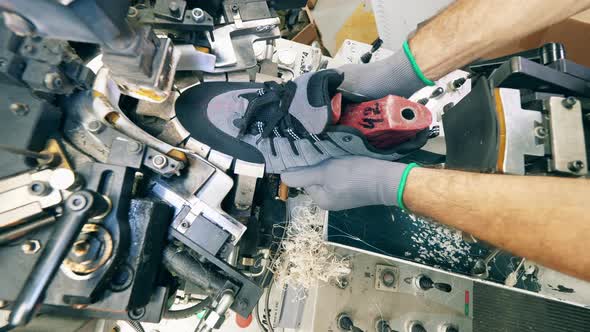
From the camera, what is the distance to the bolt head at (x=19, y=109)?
772 mm

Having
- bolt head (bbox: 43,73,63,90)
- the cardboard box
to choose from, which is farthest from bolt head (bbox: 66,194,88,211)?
the cardboard box

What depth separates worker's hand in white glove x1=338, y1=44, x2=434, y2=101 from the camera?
1066mm

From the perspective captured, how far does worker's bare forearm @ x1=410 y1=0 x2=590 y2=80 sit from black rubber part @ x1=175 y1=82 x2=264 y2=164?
0.61 m

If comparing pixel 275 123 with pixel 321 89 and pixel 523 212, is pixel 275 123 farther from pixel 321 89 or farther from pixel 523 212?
pixel 523 212

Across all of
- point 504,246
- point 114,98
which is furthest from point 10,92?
point 504,246

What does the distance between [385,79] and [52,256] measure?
98 cm

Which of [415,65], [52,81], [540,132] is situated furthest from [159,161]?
[540,132]

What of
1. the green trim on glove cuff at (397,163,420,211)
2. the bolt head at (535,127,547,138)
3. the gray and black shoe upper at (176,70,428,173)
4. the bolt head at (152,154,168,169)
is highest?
the bolt head at (535,127,547,138)

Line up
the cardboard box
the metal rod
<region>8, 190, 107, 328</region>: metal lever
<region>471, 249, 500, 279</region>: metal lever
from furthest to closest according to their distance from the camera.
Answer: the cardboard box, <region>471, 249, 500, 279</region>: metal lever, the metal rod, <region>8, 190, 107, 328</region>: metal lever

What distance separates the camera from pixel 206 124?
1.08 metres

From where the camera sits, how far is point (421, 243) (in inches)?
44.0

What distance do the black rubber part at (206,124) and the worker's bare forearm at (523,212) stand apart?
57 centimetres

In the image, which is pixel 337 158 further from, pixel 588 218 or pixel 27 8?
pixel 27 8

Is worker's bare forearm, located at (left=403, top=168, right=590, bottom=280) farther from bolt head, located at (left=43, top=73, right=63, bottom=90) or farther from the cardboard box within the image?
the cardboard box
